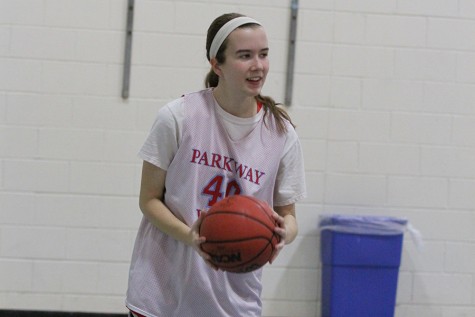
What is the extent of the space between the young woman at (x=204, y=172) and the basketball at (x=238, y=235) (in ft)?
0.72

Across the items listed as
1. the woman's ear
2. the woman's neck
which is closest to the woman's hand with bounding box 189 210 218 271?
the woman's neck

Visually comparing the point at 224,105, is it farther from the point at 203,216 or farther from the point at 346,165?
the point at 346,165

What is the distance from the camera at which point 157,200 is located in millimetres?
2664

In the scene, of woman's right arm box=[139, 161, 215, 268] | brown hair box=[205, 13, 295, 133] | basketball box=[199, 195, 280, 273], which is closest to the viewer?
basketball box=[199, 195, 280, 273]

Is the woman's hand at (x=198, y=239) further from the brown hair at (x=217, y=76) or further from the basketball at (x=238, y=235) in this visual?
the brown hair at (x=217, y=76)

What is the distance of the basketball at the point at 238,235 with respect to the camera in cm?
233

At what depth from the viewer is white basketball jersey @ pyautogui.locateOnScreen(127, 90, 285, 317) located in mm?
2621

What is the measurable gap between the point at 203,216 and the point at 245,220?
0.13 meters

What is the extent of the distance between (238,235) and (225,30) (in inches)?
27.5

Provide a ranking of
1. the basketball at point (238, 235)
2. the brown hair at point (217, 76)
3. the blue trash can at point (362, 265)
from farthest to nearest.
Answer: the blue trash can at point (362, 265) → the brown hair at point (217, 76) → the basketball at point (238, 235)

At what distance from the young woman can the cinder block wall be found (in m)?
1.99

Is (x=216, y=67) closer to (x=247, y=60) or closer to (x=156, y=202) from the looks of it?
(x=247, y=60)

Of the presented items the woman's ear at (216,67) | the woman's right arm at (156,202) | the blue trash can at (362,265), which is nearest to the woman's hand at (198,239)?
the woman's right arm at (156,202)

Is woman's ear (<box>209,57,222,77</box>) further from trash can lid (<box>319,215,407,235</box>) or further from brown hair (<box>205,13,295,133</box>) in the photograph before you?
trash can lid (<box>319,215,407,235</box>)
